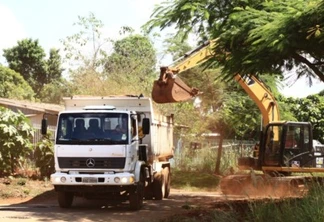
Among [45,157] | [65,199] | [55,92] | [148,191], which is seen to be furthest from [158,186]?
[55,92]

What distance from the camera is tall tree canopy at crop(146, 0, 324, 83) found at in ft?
37.3

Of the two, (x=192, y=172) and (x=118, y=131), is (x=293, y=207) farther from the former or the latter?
(x=192, y=172)

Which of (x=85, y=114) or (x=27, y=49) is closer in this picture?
(x=85, y=114)

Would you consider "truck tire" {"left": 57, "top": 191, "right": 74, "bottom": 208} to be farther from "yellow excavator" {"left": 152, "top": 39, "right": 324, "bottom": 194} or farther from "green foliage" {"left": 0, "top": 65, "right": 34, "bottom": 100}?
"green foliage" {"left": 0, "top": 65, "right": 34, "bottom": 100}

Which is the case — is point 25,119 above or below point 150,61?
below

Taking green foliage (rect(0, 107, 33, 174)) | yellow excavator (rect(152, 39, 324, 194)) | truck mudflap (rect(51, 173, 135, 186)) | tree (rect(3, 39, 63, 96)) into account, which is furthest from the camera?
tree (rect(3, 39, 63, 96))

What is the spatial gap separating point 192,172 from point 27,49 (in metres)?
32.2

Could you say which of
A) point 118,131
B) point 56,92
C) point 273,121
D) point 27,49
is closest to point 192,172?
point 273,121

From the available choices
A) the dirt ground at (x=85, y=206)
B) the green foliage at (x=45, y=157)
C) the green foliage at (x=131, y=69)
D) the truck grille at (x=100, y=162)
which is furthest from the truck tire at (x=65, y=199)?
the green foliage at (x=131, y=69)

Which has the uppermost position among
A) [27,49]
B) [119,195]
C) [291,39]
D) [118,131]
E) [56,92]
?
[27,49]

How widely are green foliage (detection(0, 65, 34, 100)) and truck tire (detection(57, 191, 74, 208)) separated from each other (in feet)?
110

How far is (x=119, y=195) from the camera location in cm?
1602

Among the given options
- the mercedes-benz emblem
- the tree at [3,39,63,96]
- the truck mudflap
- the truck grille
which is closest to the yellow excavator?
the truck grille

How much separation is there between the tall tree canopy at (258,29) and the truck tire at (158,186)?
14.8ft
